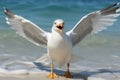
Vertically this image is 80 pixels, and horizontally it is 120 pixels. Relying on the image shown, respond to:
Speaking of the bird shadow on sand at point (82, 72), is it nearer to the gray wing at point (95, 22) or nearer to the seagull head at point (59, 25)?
the gray wing at point (95, 22)

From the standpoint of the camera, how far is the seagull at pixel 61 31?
5750 millimetres

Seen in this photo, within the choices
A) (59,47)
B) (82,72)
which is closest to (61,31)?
(59,47)

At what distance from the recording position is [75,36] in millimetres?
6301

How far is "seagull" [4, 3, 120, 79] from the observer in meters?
5.75

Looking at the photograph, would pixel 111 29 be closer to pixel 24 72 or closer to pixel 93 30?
pixel 93 30

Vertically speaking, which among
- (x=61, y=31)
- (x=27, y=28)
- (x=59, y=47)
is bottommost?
(x=59, y=47)

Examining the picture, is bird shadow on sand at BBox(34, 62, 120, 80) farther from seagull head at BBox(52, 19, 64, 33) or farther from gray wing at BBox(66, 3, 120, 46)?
seagull head at BBox(52, 19, 64, 33)

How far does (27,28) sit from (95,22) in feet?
3.10

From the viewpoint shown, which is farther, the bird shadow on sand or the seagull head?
the bird shadow on sand

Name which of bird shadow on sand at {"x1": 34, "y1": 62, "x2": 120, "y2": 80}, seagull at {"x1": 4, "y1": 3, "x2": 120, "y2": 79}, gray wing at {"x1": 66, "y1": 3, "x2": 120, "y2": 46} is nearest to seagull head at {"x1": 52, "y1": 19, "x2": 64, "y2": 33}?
seagull at {"x1": 4, "y1": 3, "x2": 120, "y2": 79}

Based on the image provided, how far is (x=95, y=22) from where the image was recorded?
6.33m

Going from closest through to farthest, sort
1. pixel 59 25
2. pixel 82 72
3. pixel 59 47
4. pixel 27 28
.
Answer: pixel 59 25 → pixel 59 47 → pixel 82 72 → pixel 27 28

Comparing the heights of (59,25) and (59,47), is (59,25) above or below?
above

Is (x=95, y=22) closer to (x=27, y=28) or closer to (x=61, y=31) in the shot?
(x=61, y=31)
